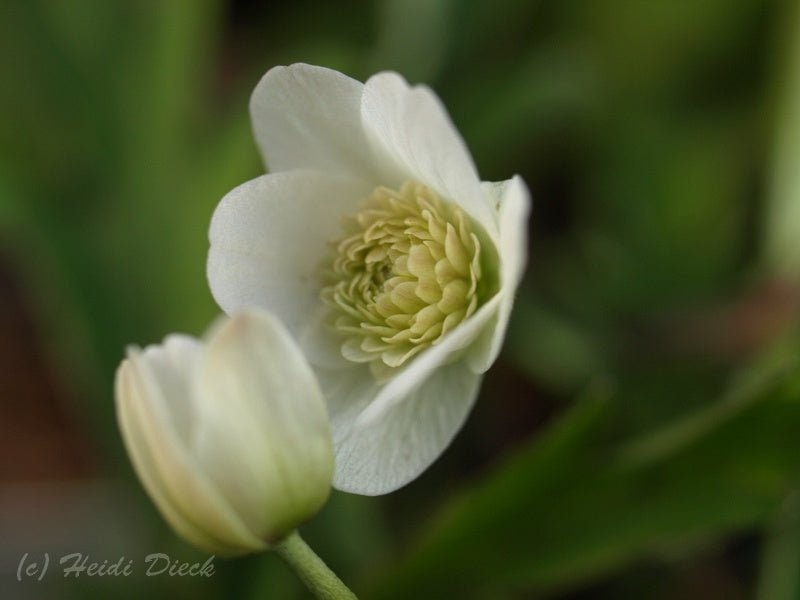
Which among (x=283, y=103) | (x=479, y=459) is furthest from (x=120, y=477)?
(x=283, y=103)

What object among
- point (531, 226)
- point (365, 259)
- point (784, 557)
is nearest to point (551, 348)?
point (531, 226)

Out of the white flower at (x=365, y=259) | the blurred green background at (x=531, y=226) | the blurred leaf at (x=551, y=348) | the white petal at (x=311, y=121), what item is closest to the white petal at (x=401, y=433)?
the white flower at (x=365, y=259)

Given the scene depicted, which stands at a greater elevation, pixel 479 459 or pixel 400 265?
pixel 400 265

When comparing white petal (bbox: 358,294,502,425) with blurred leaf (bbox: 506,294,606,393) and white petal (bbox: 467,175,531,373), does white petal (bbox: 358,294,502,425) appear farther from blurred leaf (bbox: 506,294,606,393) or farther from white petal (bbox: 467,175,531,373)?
blurred leaf (bbox: 506,294,606,393)

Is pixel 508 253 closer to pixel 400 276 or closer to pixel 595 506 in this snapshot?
pixel 400 276

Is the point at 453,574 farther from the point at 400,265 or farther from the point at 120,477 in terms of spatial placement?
the point at 120,477

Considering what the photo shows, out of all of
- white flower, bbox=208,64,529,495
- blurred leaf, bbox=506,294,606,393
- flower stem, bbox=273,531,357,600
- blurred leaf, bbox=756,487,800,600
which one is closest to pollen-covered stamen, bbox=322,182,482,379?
white flower, bbox=208,64,529,495

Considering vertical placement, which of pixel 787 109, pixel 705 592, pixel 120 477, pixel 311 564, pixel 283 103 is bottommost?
pixel 705 592
